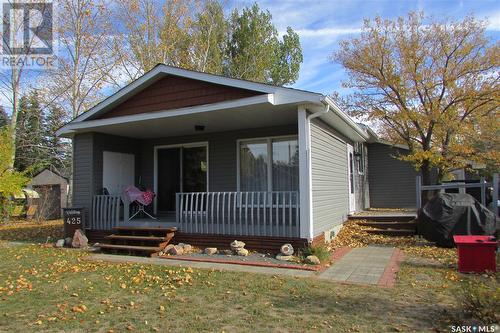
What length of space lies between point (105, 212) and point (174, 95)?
3594 millimetres

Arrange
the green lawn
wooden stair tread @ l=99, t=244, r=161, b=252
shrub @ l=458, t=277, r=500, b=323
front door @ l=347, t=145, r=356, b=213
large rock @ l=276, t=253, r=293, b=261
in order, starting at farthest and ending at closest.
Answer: front door @ l=347, t=145, r=356, b=213 → wooden stair tread @ l=99, t=244, r=161, b=252 → large rock @ l=276, t=253, r=293, b=261 → the green lawn → shrub @ l=458, t=277, r=500, b=323

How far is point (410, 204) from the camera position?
15938mm

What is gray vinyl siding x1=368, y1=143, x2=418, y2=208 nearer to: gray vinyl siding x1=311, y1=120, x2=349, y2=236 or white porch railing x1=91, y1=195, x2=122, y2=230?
gray vinyl siding x1=311, y1=120, x2=349, y2=236

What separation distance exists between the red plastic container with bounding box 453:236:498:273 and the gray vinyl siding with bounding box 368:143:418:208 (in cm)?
994

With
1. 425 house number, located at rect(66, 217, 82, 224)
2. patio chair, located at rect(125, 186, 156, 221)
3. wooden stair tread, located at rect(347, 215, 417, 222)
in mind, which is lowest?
wooden stair tread, located at rect(347, 215, 417, 222)

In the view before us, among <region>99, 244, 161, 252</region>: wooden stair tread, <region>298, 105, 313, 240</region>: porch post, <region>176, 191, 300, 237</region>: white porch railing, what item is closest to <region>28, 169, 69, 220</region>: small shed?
<region>99, 244, 161, 252</region>: wooden stair tread

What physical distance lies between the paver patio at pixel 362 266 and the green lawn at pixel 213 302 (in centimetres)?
38

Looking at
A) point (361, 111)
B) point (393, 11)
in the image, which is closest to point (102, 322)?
point (361, 111)

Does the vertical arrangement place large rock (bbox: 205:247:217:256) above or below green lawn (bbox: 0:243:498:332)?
above

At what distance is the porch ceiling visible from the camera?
8609 millimetres

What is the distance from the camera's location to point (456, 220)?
8836 mm

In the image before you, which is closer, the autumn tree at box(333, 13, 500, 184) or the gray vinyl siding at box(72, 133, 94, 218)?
the gray vinyl siding at box(72, 133, 94, 218)

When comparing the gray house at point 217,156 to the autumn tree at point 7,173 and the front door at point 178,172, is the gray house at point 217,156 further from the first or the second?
the autumn tree at point 7,173

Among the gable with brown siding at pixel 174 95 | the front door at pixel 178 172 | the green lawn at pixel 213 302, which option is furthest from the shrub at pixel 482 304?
the front door at pixel 178 172
